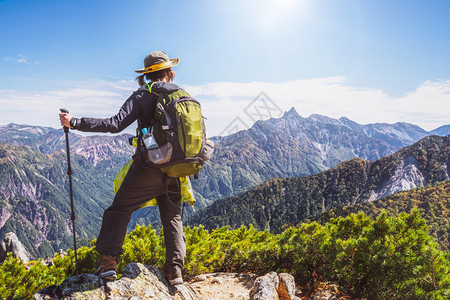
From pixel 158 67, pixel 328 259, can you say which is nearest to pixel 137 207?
pixel 158 67

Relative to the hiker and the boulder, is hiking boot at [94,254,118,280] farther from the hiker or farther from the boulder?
the boulder

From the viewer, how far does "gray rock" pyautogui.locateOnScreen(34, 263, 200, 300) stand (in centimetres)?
385

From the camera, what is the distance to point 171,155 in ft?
13.4

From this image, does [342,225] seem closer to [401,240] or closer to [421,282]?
[401,240]

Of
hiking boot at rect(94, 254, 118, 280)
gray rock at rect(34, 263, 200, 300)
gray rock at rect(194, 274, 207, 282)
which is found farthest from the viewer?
gray rock at rect(194, 274, 207, 282)

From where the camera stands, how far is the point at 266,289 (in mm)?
4957

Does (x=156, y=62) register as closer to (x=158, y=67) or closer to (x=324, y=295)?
(x=158, y=67)

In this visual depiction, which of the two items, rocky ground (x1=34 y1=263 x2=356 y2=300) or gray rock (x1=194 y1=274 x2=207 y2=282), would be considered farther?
gray rock (x1=194 y1=274 x2=207 y2=282)

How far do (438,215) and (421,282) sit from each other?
439 feet

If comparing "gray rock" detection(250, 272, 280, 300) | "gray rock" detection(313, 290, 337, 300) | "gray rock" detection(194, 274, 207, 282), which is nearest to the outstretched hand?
"gray rock" detection(250, 272, 280, 300)

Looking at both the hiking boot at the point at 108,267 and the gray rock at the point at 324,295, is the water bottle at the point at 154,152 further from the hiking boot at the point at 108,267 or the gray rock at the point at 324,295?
the gray rock at the point at 324,295

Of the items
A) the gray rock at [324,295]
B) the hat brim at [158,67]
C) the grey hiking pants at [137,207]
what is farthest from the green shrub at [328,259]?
the hat brim at [158,67]

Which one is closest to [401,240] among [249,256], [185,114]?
[249,256]

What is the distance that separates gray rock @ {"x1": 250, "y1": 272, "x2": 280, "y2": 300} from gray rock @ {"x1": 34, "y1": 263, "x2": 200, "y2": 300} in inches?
44.7
